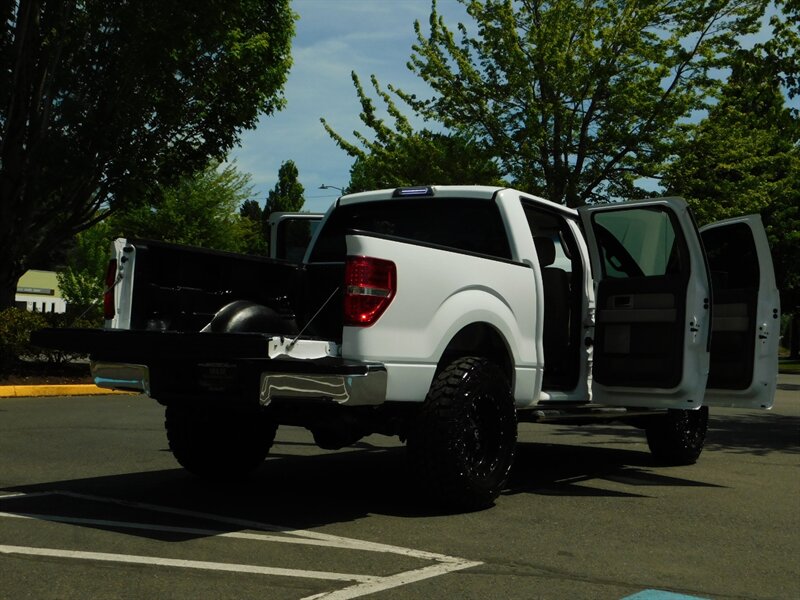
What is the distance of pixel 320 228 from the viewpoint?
7.75 m

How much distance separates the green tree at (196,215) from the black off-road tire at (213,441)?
3481cm

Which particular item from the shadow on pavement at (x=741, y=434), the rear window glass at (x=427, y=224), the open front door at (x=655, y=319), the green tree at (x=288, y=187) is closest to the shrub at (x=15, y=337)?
the shadow on pavement at (x=741, y=434)

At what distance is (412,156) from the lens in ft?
86.0

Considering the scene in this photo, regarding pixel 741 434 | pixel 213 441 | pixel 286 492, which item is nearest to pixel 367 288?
pixel 286 492

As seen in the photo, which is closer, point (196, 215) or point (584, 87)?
point (584, 87)

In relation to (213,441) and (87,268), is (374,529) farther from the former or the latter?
(87,268)

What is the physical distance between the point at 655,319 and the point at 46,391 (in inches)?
406

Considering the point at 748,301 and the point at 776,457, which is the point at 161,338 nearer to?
the point at 748,301

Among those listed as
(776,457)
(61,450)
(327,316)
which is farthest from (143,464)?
(776,457)

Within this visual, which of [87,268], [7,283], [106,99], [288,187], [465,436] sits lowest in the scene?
[465,436]

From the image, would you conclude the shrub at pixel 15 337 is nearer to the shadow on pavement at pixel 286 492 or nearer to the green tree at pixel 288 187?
the shadow on pavement at pixel 286 492

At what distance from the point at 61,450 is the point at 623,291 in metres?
4.90

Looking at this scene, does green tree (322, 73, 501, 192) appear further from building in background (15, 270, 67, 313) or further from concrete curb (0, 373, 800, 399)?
building in background (15, 270, 67, 313)

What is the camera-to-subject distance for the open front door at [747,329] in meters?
7.86
